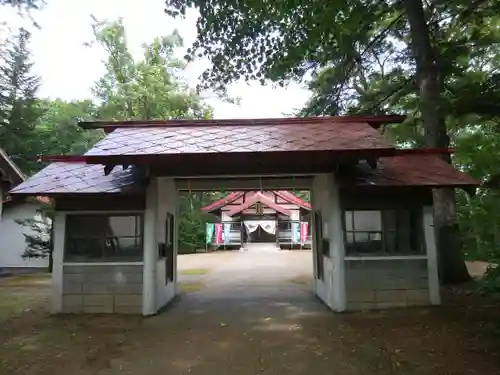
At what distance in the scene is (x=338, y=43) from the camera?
10273 mm

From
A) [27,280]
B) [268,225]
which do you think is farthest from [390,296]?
[268,225]

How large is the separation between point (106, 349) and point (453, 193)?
7.97 metres

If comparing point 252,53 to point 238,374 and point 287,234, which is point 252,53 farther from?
point 287,234

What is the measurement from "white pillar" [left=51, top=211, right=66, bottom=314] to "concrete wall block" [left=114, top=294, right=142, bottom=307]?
3.45 ft

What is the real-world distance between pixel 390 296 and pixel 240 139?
3866 mm

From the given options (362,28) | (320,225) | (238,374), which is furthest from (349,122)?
(238,374)

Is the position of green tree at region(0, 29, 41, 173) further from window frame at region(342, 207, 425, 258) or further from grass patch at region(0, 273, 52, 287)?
window frame at region(342, 207, 425, 258)

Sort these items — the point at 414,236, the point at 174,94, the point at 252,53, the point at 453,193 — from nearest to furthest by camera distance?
the point at 414,236 < the point at 453,193 < the point at 252,53 < the point at 174,94

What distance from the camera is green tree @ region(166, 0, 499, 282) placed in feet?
28.7

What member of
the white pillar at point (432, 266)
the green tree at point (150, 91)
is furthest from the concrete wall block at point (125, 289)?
the green tree at point (150, 91)

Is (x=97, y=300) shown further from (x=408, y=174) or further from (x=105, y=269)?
(x=408, y=174)

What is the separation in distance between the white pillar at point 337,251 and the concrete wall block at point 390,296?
0.63 meters

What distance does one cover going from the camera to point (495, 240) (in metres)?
4.07

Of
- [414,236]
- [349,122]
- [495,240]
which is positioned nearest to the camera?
[495,240]
